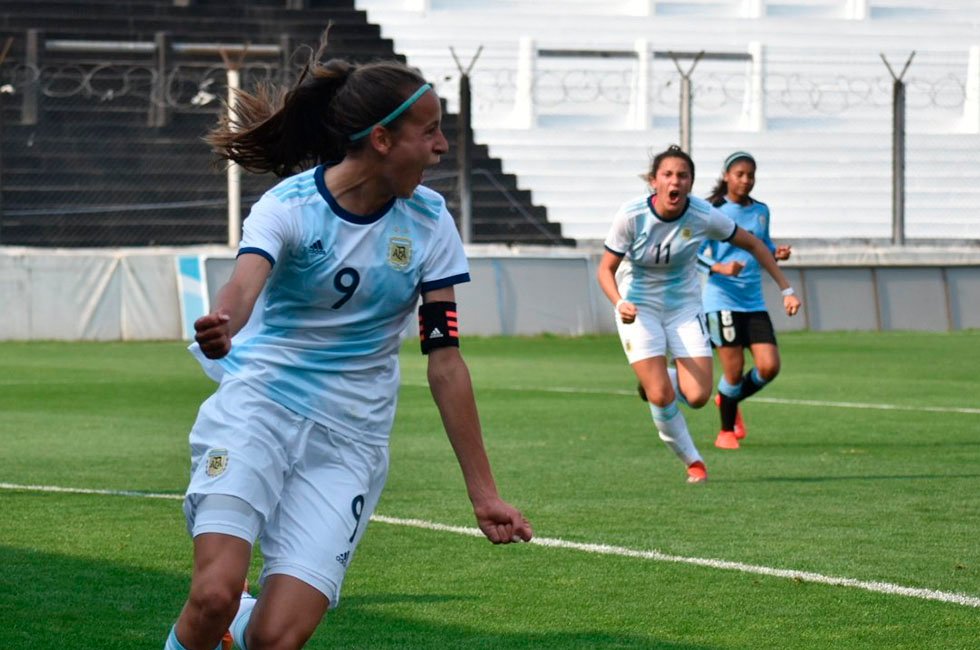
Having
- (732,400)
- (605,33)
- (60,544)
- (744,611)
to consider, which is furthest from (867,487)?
(605,33)

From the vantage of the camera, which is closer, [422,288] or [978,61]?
[422,288]

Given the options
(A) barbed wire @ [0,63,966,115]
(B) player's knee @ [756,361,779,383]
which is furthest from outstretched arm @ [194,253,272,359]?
(A) barbed wire @ [0,63,966,115]

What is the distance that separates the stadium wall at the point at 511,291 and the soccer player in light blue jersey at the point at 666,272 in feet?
40.1

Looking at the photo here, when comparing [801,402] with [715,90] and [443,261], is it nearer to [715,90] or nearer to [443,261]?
[443,261]

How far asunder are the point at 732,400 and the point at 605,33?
2562 cm

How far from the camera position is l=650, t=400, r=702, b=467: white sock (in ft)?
33.0

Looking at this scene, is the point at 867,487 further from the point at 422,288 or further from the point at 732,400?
the point at 422,288

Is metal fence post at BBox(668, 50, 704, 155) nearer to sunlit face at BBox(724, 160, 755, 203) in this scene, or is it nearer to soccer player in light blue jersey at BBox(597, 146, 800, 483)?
sunlit face at BBox(724, 160, 755, 203)

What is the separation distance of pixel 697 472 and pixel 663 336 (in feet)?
3.71

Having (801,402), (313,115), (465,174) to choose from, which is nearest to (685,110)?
(465,174)

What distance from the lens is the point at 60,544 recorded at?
759cm

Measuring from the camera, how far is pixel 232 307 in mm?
4102

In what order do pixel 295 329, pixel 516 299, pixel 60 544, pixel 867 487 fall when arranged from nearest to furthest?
pixel 295 329 → pixel 60 544 → pixel 867 487 → pixel 516 299

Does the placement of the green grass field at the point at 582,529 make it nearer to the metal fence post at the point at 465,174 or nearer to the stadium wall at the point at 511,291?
the stadium wall at the point at 511,291
